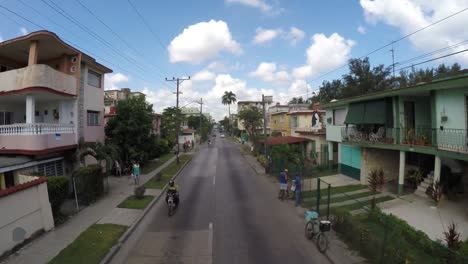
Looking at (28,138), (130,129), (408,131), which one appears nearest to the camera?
(28,138)

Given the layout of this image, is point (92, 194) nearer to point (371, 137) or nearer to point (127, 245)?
point (127, 245)

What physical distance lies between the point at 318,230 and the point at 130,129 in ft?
60.9

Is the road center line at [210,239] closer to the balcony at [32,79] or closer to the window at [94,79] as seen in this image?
Answer: the balcony at [32,79]

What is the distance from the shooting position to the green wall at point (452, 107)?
507 inches

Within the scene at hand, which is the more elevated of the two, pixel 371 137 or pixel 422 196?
pixel 371 137

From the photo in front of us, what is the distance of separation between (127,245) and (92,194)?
21.7 ft

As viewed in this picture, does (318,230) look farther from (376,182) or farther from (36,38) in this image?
(36,38)

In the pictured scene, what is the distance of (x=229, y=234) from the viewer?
11438mm

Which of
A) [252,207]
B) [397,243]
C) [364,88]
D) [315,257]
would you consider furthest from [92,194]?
[364,88]

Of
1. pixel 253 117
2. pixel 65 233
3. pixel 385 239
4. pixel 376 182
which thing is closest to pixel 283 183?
pixel 376 182

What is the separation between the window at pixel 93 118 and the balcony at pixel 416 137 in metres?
19.0

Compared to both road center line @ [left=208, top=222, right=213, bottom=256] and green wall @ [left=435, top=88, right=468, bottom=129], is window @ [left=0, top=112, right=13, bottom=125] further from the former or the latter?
green wall @ [left=435, top=88, right=468, bottom=129]

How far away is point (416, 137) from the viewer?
1509cm

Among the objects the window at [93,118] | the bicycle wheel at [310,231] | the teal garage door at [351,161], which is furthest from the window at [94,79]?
the teal garage door at [351,161]
